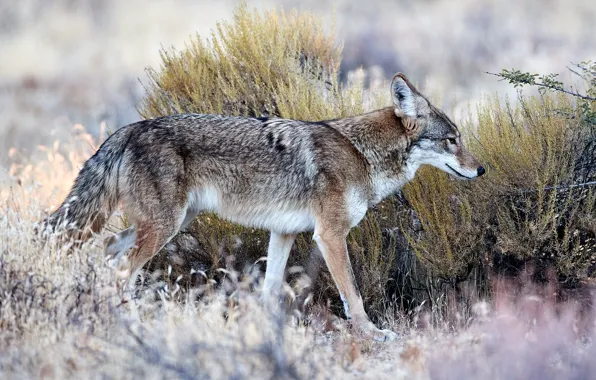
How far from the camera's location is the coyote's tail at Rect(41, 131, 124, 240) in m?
5.88

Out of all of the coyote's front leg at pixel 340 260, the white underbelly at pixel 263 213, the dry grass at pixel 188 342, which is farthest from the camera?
the white underbelly at pixel 263 213

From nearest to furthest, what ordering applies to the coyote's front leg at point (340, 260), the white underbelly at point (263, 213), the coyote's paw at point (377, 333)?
the coyote's paw at point (377, 333), the coyote's front leg at point (340, 260), the white underbelly at point (263, 213)

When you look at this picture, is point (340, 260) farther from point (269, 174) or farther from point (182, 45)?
point (182, 45)

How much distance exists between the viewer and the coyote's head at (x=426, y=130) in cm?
632

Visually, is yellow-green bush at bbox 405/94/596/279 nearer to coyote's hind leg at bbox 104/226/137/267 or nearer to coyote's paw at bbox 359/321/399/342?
coyote's paw at bbox 359/321/399/342

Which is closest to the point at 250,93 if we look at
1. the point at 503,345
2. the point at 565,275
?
the point at 565,275

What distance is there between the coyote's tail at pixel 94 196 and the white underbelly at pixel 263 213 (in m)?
0.59

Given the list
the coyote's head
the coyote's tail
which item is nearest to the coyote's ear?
the coyote's head

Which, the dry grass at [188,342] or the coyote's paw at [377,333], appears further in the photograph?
the coyote's paw at [377,333]

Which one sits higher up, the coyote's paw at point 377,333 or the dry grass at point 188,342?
the dry grass at point 188,342

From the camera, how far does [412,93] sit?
635cm

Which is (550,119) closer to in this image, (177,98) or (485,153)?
(485,153)

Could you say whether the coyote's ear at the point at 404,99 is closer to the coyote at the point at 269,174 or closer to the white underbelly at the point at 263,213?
the coyote at the point at 269,174

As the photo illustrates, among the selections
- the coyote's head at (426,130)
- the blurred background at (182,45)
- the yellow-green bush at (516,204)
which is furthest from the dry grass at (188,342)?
the blurred background at (182,45)
